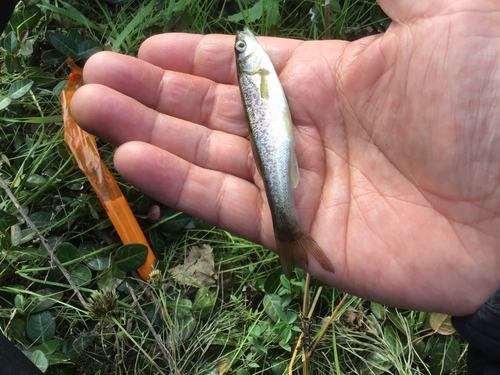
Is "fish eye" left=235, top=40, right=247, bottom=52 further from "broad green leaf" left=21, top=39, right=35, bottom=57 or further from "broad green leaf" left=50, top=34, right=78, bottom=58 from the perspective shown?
"broad green leaf" left=21, top=39, right=35, bottom=57

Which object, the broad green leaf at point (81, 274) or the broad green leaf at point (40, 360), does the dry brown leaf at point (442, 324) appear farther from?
the broad green leaf at point (40, 360)

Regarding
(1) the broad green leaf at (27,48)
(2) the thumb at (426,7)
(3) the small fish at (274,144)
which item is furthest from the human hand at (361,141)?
(1) the broad green leaf at (27,48)

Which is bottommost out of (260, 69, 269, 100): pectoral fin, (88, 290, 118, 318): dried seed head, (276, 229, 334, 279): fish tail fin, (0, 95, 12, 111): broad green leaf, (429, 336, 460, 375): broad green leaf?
(429, 336, 460, 375): broad green leaf

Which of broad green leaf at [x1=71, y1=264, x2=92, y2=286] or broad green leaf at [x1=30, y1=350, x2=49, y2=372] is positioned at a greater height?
broad green leaf at [x1=71, y1=264, x2=92, y2=286]

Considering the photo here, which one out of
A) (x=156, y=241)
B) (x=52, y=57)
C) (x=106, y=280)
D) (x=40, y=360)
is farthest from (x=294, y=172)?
(x=52, y=57)

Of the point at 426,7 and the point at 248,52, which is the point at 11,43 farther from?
the point at 426,7

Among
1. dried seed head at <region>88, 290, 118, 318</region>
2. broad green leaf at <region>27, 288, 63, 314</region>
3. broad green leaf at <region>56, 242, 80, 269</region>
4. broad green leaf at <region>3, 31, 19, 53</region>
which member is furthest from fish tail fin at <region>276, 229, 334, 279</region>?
broad green leaf at <region>3, 31, 19, 53</region>
